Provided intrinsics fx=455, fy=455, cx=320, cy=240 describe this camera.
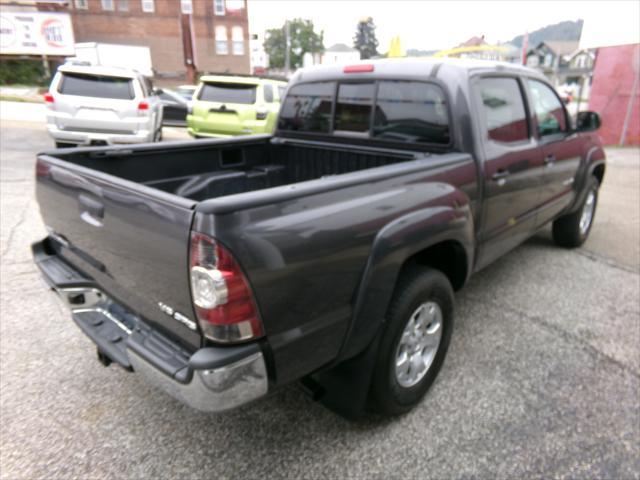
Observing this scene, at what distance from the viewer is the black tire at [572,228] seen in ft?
15.7

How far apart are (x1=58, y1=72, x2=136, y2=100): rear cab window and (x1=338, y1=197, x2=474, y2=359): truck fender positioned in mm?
8195

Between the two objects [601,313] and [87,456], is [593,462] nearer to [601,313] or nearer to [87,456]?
[601,313]

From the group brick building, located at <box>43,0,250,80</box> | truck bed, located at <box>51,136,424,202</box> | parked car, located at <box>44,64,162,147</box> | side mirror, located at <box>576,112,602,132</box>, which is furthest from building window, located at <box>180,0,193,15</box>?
side mirror, located at <box>576,112,602,132</box>

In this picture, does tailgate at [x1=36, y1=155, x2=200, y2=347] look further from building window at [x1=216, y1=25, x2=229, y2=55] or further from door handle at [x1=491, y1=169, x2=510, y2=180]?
building window at [x1=216, y1=25, x2=229, y2=55]

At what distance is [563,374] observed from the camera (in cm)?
284

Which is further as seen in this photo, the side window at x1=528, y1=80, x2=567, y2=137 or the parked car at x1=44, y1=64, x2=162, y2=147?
the parked car at x1=44, y1=64, x2=162, y2=147

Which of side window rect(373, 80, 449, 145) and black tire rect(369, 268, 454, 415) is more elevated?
side window rect(373, 80, 449, 145)

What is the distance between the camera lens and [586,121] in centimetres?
422

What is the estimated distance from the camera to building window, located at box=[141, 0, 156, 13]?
4153cm

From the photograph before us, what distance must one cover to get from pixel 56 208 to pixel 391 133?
2069 millimetres

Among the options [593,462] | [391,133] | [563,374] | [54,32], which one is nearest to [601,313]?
[563,374]

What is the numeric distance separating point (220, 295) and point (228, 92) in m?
8.91

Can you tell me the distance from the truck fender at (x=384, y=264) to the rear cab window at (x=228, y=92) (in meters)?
8.04

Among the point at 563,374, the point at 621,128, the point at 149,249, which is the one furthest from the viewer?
the point at 621,128
